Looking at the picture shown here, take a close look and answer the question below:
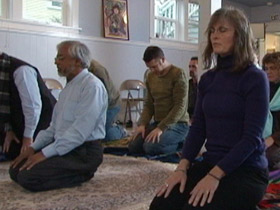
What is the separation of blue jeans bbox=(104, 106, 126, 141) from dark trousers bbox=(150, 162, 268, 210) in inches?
106

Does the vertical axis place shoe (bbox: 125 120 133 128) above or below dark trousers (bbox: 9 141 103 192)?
below

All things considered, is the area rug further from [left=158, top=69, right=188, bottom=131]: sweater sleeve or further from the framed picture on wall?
the framed picture on wall

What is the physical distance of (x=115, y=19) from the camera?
666 centimetres

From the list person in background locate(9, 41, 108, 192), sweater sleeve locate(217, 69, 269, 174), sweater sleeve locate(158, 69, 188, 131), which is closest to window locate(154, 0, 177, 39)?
sweater sleeve locate(158, 69, 188, 131)

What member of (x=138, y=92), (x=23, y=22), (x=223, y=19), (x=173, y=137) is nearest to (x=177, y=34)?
(x=138, y=92)

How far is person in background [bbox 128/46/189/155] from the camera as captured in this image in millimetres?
3402

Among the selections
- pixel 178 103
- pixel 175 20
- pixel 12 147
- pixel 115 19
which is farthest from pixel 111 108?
pixel 175 20

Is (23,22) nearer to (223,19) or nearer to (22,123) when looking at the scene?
(22,123)

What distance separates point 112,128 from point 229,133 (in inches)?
117

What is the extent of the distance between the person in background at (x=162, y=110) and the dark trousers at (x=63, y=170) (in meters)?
0.85

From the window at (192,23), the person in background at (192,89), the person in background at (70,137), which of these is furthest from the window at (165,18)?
the person in background at (70,137)

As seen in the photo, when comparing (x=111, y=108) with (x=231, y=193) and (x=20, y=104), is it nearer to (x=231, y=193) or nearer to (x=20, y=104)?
(x=20, y=104)

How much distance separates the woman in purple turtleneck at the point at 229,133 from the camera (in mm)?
1516

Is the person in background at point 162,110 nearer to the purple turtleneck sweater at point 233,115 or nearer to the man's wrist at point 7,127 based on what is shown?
the man's wrist at point 7,127
